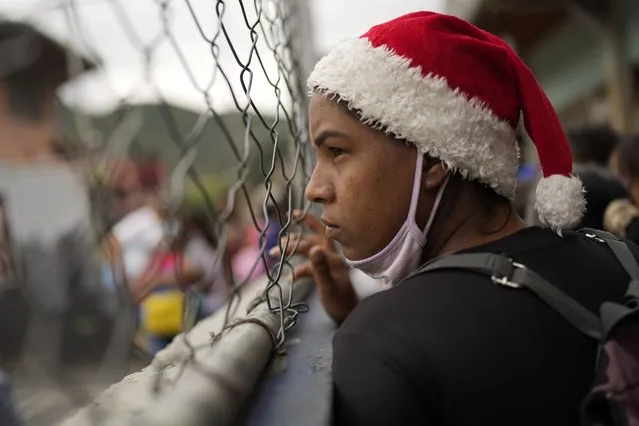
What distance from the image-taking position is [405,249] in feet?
3.76

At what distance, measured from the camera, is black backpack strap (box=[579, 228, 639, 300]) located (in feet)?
3.44

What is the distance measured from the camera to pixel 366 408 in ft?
3.03

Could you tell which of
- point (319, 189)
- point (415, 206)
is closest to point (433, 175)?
point (415, 206)

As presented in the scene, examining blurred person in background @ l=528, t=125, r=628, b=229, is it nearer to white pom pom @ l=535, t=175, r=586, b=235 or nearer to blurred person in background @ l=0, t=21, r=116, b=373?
white pom pom @ l=535, t=175, r=586, b=235

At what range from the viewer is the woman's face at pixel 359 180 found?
3.65 ft

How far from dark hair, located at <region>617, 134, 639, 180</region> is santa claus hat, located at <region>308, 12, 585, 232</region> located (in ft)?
6.35

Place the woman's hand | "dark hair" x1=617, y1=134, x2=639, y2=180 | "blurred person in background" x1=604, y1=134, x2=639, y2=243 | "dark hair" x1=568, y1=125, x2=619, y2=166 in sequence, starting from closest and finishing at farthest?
the woman's hand < "blurred person in background" x1=604, y1=134, x2=639, y2=243 < "dark hair" x1=617, y1=134, x2=639, y2=180 < "dark hair" x1=568, y1=125, x2=619, y2=166

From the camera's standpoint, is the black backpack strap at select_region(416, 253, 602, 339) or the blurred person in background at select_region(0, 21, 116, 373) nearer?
the blurred person in background at select_region(0, 21, 116, 373)

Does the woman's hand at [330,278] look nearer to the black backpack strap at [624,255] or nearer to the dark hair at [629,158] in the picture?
the black backpack strap at [624,255]

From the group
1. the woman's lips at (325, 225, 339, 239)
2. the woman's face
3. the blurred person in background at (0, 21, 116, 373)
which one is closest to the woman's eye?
the woman's face

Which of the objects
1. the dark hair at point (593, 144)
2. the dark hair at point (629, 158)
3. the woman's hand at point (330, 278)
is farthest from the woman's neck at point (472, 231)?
the dark hair at point (593, 144)

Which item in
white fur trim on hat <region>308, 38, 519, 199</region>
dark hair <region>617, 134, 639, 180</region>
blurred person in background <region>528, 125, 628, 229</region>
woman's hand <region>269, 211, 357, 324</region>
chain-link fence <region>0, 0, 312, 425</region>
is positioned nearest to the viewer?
chain-link fence <region>0, 0, 312, 425</region>

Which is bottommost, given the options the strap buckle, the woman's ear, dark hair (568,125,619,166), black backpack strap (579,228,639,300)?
dark hair (568,125,619,166)

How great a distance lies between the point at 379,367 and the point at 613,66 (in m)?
7.31
